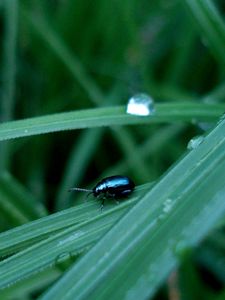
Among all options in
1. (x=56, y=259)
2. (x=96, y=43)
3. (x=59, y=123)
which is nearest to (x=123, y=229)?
(x=56, y=259)

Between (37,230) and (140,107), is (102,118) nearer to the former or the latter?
(140,107)

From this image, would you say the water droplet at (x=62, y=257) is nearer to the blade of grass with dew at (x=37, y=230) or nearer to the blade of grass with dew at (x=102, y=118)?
the blade of grass with dew at (x=37, y=230)

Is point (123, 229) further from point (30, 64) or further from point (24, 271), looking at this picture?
point (30, 64)

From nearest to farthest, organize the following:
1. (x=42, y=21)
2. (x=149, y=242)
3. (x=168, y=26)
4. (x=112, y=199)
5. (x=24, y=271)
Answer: (x=149, y=242) < (x=24, y=271) < (x=112, y=199) < (x=42, y=21) < (x=168, y=26)

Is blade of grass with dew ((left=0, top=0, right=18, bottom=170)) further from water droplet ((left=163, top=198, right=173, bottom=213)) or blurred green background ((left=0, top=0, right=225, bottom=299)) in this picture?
water droplet ((left=163, top=198, right=173, bottom=213))

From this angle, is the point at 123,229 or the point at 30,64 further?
the point at 30,64

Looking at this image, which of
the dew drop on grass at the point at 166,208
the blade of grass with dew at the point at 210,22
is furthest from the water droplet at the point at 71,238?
the blade of grass with dew at the point at 210,22

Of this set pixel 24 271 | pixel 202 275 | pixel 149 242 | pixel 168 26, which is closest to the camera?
pixel 149 242
